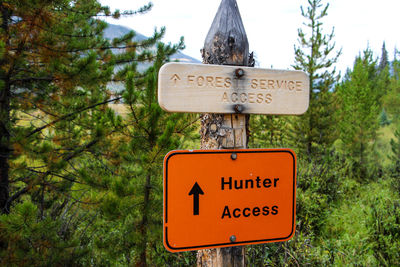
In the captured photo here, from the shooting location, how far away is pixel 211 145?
171 centimetres

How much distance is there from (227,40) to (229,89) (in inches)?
11.2

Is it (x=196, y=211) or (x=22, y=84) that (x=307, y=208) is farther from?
(x=22, y=84)

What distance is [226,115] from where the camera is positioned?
1.65 m

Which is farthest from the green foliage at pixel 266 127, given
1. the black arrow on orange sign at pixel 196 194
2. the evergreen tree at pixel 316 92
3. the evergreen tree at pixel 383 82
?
the evergreen tree at pixel 383 82

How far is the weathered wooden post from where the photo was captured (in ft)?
5.42

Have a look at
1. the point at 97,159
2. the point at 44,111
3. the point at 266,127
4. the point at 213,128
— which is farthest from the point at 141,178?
the point at 266,127

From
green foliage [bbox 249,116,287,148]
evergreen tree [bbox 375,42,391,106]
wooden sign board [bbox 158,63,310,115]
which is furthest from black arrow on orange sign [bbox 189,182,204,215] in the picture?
evergreen tree [bbox 375,42,391,106]

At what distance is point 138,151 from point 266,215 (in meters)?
2.01

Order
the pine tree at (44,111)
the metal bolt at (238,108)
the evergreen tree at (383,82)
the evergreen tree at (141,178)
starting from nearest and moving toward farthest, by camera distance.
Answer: the metal bolt at (238,108) → the evergreen tree at (141,178) → the pine tree at (44,111) → the evergreen tree at (383,82)

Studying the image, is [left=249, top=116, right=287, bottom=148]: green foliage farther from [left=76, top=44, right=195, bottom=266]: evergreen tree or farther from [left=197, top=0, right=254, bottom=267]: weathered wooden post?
[left=197, top=0, right=254, bottom=267]: weathered wooden post

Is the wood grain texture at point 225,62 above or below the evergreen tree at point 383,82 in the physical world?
below

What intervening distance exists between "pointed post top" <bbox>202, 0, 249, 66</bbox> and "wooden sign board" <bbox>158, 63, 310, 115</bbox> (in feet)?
0.39

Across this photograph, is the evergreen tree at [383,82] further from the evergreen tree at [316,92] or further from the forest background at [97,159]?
the forest background at [97,159]

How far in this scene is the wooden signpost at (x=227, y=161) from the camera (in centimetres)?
150
